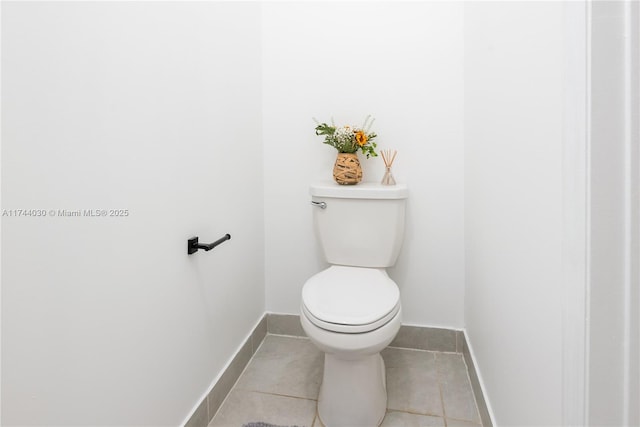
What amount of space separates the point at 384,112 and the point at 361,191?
0.43 meters

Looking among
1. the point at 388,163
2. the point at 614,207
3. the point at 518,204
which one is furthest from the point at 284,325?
the point at 614,207

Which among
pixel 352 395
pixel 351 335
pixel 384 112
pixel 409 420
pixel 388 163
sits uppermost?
pixel 384 112

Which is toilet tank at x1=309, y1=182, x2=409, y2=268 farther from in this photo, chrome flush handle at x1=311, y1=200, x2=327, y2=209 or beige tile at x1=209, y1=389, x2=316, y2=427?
beige tile at x1=209, y1=389, x2=316, y2=427

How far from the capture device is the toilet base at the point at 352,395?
1.23 meters

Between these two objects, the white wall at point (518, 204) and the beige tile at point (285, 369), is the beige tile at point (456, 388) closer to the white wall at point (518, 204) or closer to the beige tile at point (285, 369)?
the white wall at point (518, 204)

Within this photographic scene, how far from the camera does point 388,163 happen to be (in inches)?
66.2

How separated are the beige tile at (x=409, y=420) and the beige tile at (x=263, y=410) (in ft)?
0.89

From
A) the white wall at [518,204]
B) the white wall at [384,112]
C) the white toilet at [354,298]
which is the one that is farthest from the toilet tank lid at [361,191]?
the white wall at [518,204]

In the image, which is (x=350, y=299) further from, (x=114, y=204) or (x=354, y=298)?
(x=114, y=204)

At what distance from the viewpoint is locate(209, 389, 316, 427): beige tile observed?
4.17 ft

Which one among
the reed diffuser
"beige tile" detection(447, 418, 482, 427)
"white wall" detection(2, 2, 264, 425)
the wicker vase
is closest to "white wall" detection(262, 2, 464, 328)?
the reed diffuser

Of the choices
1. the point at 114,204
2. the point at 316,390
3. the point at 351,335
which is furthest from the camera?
the point at 316,390

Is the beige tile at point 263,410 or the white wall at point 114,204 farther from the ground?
the white wall at point 114,204

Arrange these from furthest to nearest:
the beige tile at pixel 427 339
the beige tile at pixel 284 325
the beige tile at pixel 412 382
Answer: the beige tile at pixel 284 325, the beige tile at pixel 427 339, the beige tile at pixel 412 382
